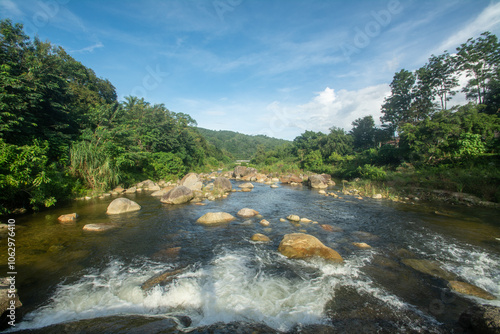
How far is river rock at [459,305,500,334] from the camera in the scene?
9.43ft

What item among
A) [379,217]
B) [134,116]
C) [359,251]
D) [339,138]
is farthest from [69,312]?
[339,138]

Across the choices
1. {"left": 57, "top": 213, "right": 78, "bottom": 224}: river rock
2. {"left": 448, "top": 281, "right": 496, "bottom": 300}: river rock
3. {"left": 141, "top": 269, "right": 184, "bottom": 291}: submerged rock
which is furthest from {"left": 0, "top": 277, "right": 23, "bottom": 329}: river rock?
{"left": 448, "top": 281, "right": 496, "bottom": 300}: river rock

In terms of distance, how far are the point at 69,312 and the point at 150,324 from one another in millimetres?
1752

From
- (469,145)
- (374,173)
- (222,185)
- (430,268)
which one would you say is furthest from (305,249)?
(374,173)

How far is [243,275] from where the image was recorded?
518 centimetres

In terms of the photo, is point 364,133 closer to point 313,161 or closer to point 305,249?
point 313,161

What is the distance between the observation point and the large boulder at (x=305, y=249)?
19.9ft

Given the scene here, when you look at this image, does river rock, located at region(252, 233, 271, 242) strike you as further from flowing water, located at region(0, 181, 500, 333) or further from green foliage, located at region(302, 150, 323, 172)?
green foliage, located at region(302, 150, 323, 172)

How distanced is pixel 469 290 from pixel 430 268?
38.9 inches

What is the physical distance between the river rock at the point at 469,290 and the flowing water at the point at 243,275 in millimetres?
143

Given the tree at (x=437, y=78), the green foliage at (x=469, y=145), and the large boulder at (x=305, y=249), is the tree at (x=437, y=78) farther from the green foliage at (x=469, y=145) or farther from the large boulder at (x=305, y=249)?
the large boulder at (x=305, y=249)

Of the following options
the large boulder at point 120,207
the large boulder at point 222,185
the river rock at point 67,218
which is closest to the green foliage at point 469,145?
the large boulder at point 222,185

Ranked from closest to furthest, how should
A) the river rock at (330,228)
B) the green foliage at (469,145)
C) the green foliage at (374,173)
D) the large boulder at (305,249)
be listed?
the large boulder at (305,249), the river rock at (330,228), the green foliage at (469,145), the green foliage at (374,173)

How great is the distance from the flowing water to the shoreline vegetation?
3594 mm
